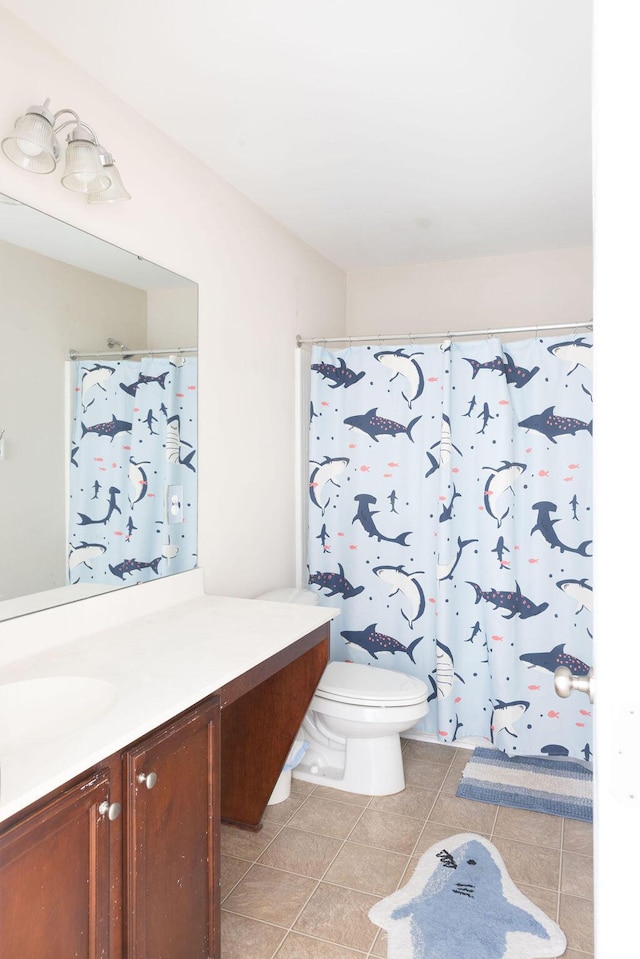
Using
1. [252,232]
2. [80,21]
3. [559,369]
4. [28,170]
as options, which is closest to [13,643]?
[28,170]

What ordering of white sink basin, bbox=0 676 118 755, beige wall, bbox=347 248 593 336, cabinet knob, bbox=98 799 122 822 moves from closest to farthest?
cabinet knob, bbox=98 799 122 822
white sink basin, bbox=0 676 118 755
beige wall, bbox=347 248 593 336

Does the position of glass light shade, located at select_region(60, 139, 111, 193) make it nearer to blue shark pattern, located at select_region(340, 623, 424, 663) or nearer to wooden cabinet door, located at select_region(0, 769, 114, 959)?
wooden cabinet door, located at select_region(0, 769, 114, 959)

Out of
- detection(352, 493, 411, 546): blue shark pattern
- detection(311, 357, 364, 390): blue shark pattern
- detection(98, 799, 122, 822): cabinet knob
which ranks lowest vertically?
detection(98, 799, 122, 822): cabinet knob

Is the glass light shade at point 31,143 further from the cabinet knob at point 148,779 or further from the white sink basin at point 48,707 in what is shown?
the cabinet knob at point 148,779

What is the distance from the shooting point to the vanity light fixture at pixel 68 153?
149cm

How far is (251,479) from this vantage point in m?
2.72

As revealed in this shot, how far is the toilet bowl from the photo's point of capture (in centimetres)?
245

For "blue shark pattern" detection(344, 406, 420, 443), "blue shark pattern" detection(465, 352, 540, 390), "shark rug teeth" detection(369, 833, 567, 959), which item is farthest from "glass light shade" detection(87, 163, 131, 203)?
"shark rug teeth" detection(369, 833, 567, 959)

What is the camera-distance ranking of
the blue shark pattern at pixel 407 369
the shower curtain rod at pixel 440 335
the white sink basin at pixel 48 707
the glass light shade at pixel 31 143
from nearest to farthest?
the white sink basin at pixel 48 707, the glass light shade at pixel 31 143, the shower curtain rod at pixel 440 335, the blue shark pattern at pixel 407 369

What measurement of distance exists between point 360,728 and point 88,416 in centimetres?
152

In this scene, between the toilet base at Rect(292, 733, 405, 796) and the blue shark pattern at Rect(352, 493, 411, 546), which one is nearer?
the toilet base at Rect(292, 733, 405, 796)

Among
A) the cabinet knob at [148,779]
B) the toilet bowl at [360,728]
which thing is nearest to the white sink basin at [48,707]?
the cabinet knob at [148,779]

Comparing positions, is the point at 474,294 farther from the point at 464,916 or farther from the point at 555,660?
the point at 464,916

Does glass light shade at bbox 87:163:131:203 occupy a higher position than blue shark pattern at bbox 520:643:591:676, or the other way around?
glass light shade at bbox 87:163:131:203
